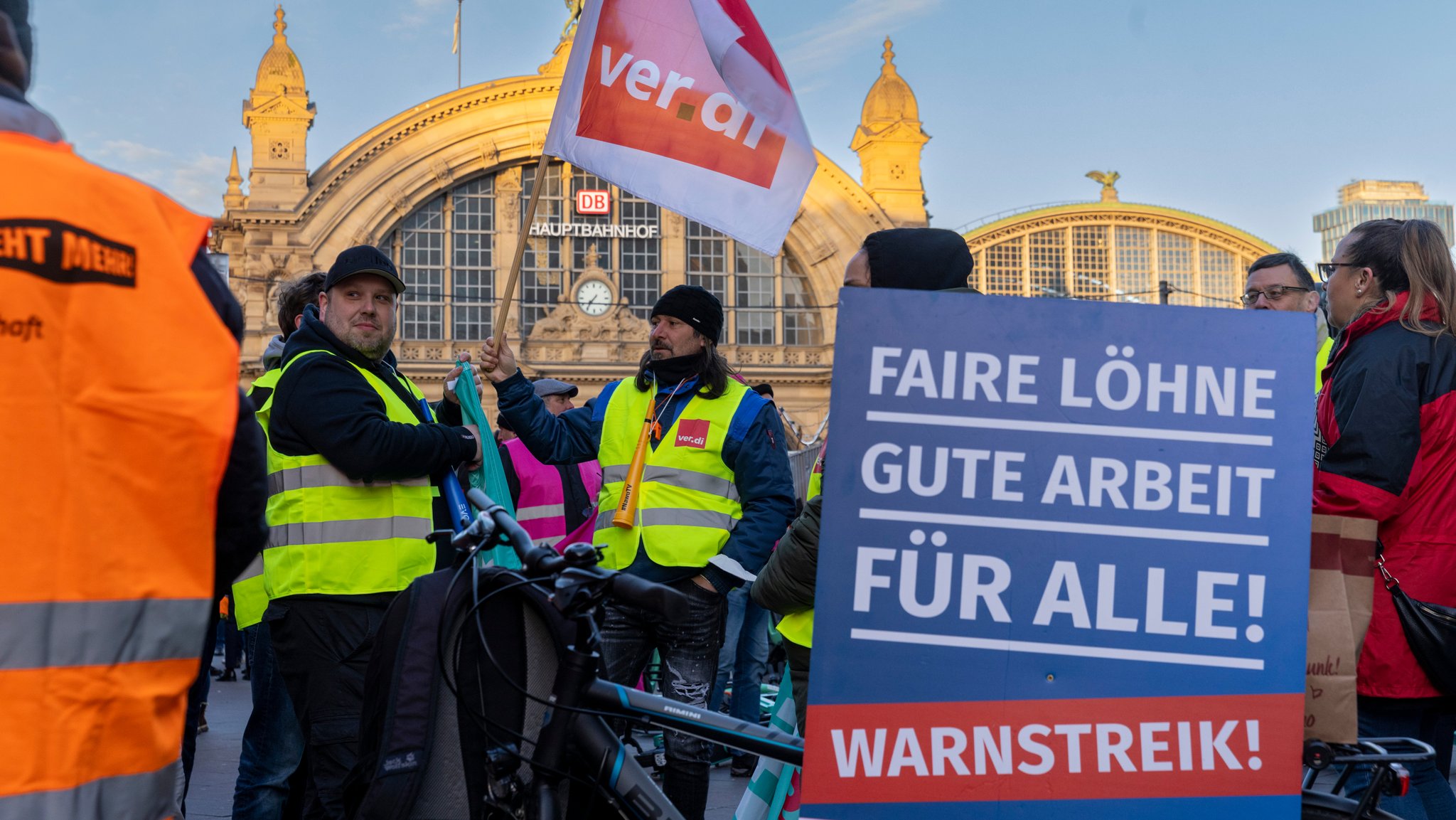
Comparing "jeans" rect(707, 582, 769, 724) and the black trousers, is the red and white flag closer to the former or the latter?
the black trousers

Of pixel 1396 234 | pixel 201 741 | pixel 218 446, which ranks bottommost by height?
pixel 201 741

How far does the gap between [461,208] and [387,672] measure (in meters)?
40.2

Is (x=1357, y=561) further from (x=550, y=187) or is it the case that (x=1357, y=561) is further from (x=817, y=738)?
(x=550, y=187)

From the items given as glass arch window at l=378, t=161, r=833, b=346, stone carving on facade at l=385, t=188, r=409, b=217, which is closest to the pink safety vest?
glass arch window at l=378, t=161, r=833, b=346

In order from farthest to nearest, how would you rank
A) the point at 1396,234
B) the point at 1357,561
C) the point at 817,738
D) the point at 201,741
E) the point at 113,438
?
the point at 201,741 < the point at 1396,234 < the point at 1357,561 < the point at 817,738 < the point at 113,438

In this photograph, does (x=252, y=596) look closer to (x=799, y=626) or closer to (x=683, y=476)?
(x=683, y=476)

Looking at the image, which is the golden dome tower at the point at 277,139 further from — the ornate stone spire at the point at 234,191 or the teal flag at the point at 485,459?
the teal flag at the point at 485,459

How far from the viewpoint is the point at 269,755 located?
4.54 m

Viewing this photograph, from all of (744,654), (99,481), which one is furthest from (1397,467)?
(744,654)

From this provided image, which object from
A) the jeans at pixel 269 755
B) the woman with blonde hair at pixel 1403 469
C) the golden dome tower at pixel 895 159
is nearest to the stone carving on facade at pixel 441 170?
the golden dome tower at pixel 895 159

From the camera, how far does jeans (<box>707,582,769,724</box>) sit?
7.85 metres

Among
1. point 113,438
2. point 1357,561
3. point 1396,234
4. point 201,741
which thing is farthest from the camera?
point 201,741

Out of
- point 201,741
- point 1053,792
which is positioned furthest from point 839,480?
point 201,741

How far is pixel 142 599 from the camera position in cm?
194
